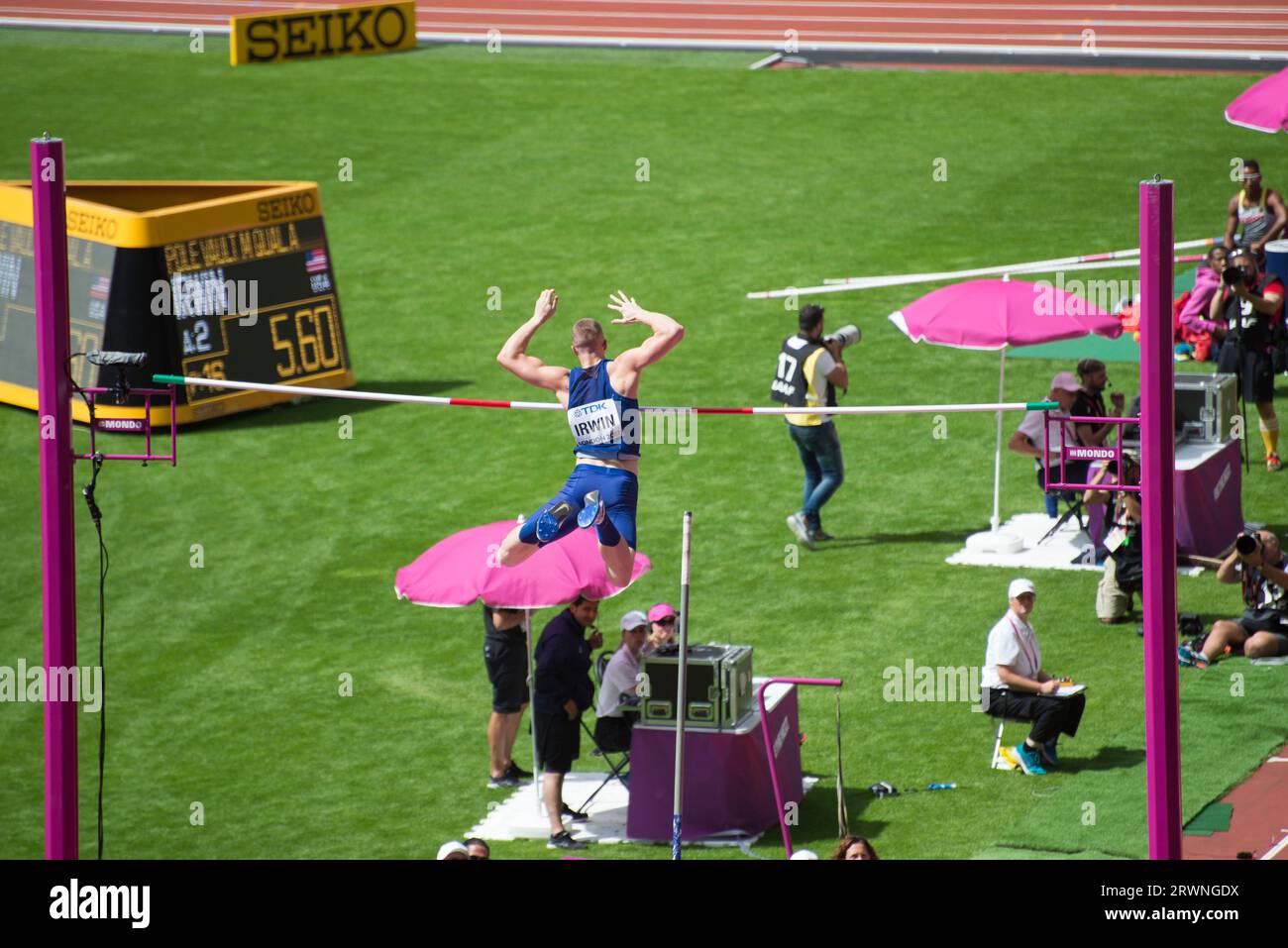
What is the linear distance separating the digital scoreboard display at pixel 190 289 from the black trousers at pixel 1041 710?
10.4m

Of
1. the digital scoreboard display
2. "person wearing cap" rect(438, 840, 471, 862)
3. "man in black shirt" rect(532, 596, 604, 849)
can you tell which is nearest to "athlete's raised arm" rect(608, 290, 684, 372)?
"person wearing cap" rect(438, 840, 471, 862)

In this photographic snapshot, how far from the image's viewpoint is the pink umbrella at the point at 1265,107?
62.5 feet

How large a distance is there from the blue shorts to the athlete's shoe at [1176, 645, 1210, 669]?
24.5 feet

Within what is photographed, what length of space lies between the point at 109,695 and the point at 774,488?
7219mm

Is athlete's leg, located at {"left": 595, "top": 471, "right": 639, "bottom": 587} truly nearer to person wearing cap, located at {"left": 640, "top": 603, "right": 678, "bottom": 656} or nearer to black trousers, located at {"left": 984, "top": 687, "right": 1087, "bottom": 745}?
person wearing cap, located at {"left": 640, "top": 603, "right": 678, "bottom": 656}

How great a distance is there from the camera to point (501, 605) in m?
14.0

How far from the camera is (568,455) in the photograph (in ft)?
72.5

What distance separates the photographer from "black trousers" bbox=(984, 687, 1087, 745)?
49.1ft

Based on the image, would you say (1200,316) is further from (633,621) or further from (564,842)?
(564,842)

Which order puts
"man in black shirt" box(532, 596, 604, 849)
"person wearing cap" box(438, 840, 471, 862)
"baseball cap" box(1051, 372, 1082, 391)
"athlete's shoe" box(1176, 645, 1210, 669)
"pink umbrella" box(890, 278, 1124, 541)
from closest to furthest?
"person wearing cap" box(438, 840, 471, 862) < "man in black shirt" box(532, 596, 604, 849) < "athlete's shoe" box(1176, 645, 1210, 669) < "pink umbrella" box(890, 278, 1124, 541) < "baseball cap" box(1051, 372, 1082, 391)

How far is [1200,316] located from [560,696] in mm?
11492

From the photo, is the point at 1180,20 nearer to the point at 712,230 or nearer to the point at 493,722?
the point at 712,230

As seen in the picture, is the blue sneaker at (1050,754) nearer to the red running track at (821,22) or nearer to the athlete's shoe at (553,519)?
the athlete's shoe at (553,519)

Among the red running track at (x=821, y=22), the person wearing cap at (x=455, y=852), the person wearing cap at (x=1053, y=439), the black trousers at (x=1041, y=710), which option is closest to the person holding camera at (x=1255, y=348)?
the person wearing cap at (x=1053, y=439)
